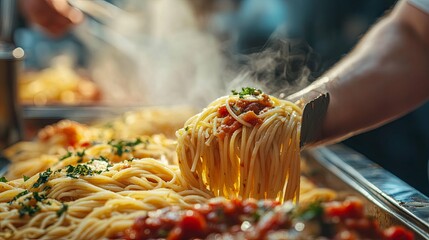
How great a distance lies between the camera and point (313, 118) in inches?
128

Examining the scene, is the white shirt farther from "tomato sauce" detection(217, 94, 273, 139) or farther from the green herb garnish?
the green herb garnish

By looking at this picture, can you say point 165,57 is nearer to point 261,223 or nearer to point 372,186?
point 372,186

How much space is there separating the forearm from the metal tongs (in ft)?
1.46

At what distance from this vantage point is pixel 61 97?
338 inches

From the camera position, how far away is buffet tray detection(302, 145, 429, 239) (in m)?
3.18

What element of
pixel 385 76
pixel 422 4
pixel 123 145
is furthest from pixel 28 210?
pixel 422 4

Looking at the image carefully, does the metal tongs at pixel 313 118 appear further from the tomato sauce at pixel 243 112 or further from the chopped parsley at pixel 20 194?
the chopped parsley at pixel 20 194

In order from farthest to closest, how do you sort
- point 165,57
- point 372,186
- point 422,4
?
point 165,57 → point 422,4 → point 372,186

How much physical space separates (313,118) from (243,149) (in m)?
0.45

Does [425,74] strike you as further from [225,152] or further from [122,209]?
[122,209]

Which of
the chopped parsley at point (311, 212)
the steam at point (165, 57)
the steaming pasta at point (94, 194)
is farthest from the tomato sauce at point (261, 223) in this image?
the steam at point (165, 57)

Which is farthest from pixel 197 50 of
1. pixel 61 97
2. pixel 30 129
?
pixel 30 129

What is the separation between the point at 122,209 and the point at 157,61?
638 centimetres

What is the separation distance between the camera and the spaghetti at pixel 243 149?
3.11 m
